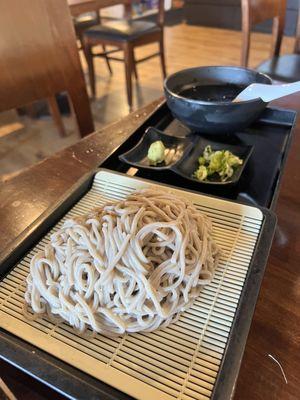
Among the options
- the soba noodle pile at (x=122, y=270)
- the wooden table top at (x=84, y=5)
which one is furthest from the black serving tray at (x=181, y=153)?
the wooden table top at (x=84, y=5)

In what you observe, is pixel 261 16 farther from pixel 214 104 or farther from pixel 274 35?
pixel 214 104

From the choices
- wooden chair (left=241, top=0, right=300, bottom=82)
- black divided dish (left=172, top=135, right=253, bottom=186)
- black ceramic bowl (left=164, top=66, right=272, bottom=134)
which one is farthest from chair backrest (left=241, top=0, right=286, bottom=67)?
black divided dish (left=172, top=135, right=253, bottom=186)

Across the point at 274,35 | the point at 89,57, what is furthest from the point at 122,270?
the point at 89,57

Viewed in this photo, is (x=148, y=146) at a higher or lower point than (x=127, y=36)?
higher

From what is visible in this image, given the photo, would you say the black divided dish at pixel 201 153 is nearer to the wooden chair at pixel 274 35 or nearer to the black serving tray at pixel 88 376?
the black serving tray at pixel 88 376

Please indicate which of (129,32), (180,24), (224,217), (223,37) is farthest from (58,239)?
(180,24)

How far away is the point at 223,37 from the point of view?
4.34m

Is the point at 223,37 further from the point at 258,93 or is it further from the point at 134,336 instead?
→ the point at 134,336

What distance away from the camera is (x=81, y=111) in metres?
1.20

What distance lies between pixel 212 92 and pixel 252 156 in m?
0.24

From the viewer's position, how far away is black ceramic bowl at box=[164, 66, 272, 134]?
2.62ft

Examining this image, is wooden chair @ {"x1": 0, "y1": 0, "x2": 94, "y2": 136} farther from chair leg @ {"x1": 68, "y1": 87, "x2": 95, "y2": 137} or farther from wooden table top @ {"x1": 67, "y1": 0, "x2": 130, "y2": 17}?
wooden table top @ {"x1": 67, "y1": 0, "x2": 130, "y2": 17}

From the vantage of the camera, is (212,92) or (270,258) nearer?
(270,258)

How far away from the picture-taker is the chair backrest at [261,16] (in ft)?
5.17
